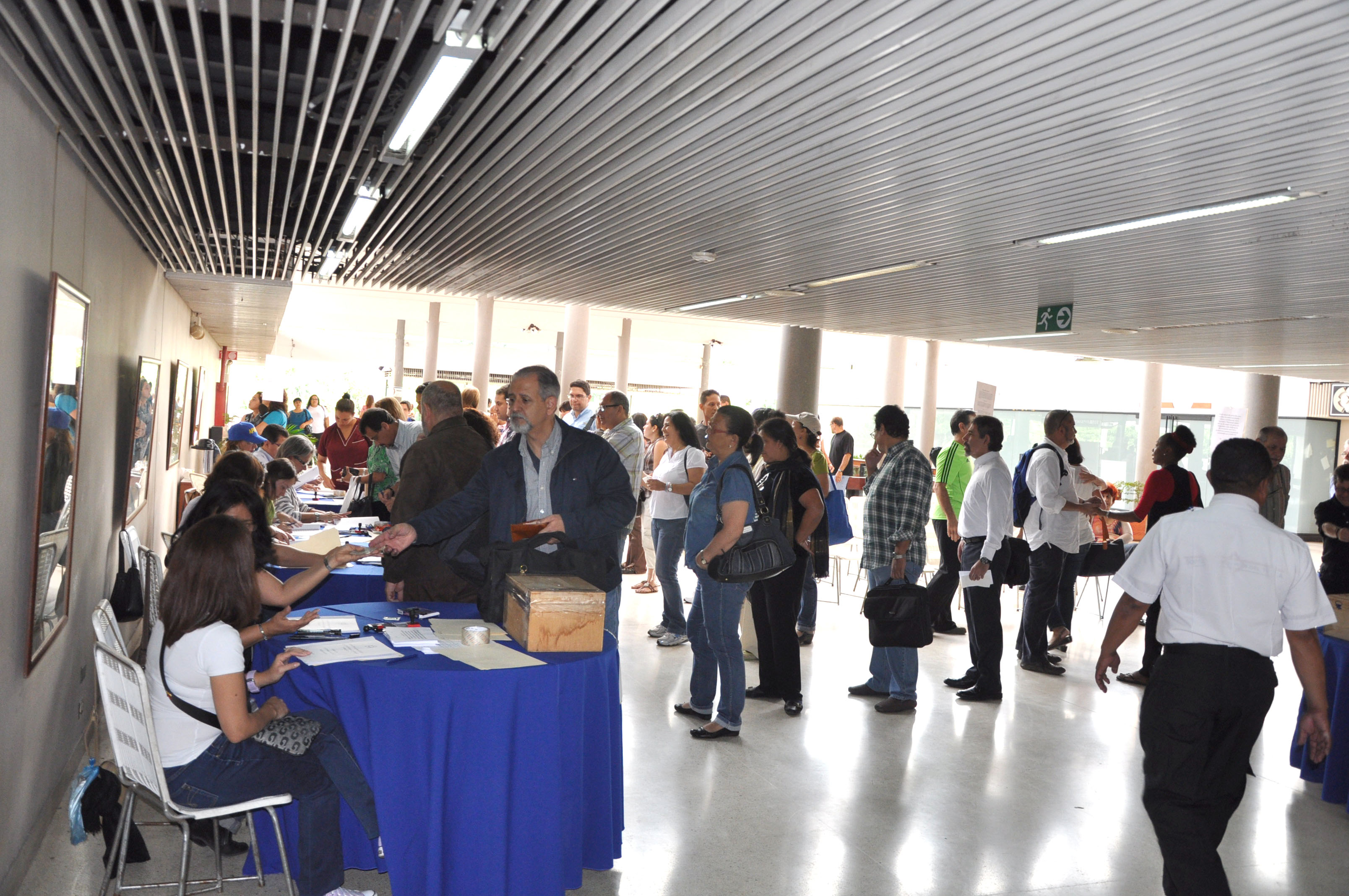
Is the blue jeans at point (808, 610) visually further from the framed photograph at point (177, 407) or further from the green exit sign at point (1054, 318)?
the framed photograph at point (177, 407)

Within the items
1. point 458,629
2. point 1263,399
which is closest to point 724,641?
point 458,629

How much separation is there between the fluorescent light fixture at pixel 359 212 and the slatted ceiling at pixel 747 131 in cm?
9

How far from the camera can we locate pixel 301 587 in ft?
11.0

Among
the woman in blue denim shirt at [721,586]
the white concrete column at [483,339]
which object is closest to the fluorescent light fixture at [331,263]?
the woman in blue denim shirt at [721,586]

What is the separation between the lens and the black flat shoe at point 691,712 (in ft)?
17.1

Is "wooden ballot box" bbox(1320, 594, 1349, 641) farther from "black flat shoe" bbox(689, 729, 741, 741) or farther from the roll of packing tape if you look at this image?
the roll of packing tape

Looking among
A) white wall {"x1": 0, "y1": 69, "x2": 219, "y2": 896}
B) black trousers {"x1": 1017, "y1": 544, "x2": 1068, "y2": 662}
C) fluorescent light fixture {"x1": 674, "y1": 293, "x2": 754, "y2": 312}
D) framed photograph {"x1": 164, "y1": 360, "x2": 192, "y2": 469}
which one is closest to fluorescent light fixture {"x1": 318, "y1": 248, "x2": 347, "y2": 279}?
white wall {"x1": 0, "y1": 69, "x2": 219, "y2": 896}

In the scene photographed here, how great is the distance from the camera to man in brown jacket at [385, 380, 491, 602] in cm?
456

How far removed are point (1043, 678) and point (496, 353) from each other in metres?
26.8

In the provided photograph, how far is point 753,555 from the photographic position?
475 centimetres

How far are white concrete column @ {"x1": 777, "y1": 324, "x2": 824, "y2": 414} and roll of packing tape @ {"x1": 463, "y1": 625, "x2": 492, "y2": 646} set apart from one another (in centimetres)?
1048

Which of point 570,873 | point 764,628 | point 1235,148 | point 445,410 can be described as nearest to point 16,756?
point 570,873

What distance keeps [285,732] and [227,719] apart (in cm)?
19

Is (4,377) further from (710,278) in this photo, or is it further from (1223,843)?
(710,278)
